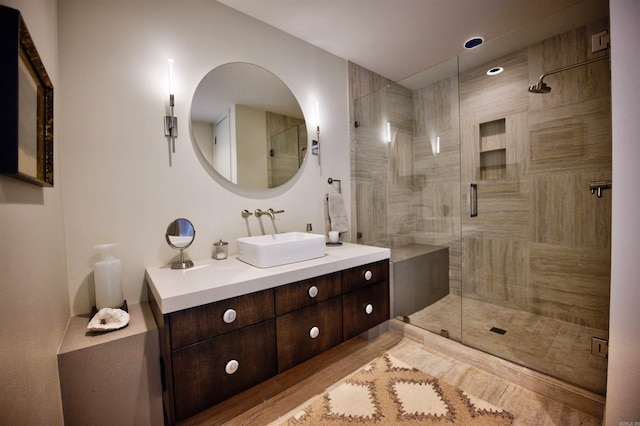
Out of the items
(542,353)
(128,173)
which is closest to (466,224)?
(542,353)

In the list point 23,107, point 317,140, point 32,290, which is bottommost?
point 32,290

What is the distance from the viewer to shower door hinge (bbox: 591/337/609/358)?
1.51 meters

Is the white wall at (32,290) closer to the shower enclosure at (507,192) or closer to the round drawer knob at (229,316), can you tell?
the round drawer knob at (229,316)

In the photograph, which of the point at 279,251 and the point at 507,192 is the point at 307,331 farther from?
the point at 507,192

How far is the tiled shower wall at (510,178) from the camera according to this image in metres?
2.05

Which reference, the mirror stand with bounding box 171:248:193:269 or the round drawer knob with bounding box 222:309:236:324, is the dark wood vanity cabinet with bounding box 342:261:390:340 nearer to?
the round drawer knob with bounding box 222:309:236:324

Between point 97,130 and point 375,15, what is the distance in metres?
1.95

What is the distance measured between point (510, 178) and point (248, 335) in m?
2.56

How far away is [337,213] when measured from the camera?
236 cm

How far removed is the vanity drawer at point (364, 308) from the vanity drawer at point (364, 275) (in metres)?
0.03

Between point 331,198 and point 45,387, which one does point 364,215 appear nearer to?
point 331,198

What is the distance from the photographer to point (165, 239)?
1.60m

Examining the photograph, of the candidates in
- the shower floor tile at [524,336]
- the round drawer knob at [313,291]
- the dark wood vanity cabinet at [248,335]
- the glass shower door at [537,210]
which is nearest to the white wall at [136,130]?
the dark wood vanity cabinet at [248,335]

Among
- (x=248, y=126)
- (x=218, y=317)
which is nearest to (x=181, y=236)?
(x=218, y=317)
